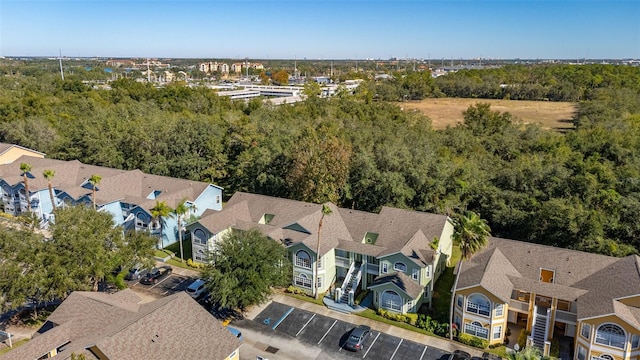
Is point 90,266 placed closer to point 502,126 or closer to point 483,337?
point 483,337

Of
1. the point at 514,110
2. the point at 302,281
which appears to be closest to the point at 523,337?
the point at 302,281

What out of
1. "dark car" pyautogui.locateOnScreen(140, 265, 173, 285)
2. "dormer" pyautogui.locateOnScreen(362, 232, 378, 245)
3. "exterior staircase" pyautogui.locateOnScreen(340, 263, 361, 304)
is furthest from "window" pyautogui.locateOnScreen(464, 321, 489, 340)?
"dark car" pyautogui.locateOnScreen(140, 265, 173, 285)

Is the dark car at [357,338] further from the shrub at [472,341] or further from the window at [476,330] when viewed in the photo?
the window at [476,330]

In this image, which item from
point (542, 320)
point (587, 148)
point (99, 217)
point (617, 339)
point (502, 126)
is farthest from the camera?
point (502, 126)

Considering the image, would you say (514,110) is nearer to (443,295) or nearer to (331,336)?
(443,295)

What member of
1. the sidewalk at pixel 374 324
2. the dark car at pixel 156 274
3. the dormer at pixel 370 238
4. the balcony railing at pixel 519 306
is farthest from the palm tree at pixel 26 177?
the balcony railing at pixel 519 306

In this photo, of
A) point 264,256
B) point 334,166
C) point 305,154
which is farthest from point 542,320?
point 305,154
